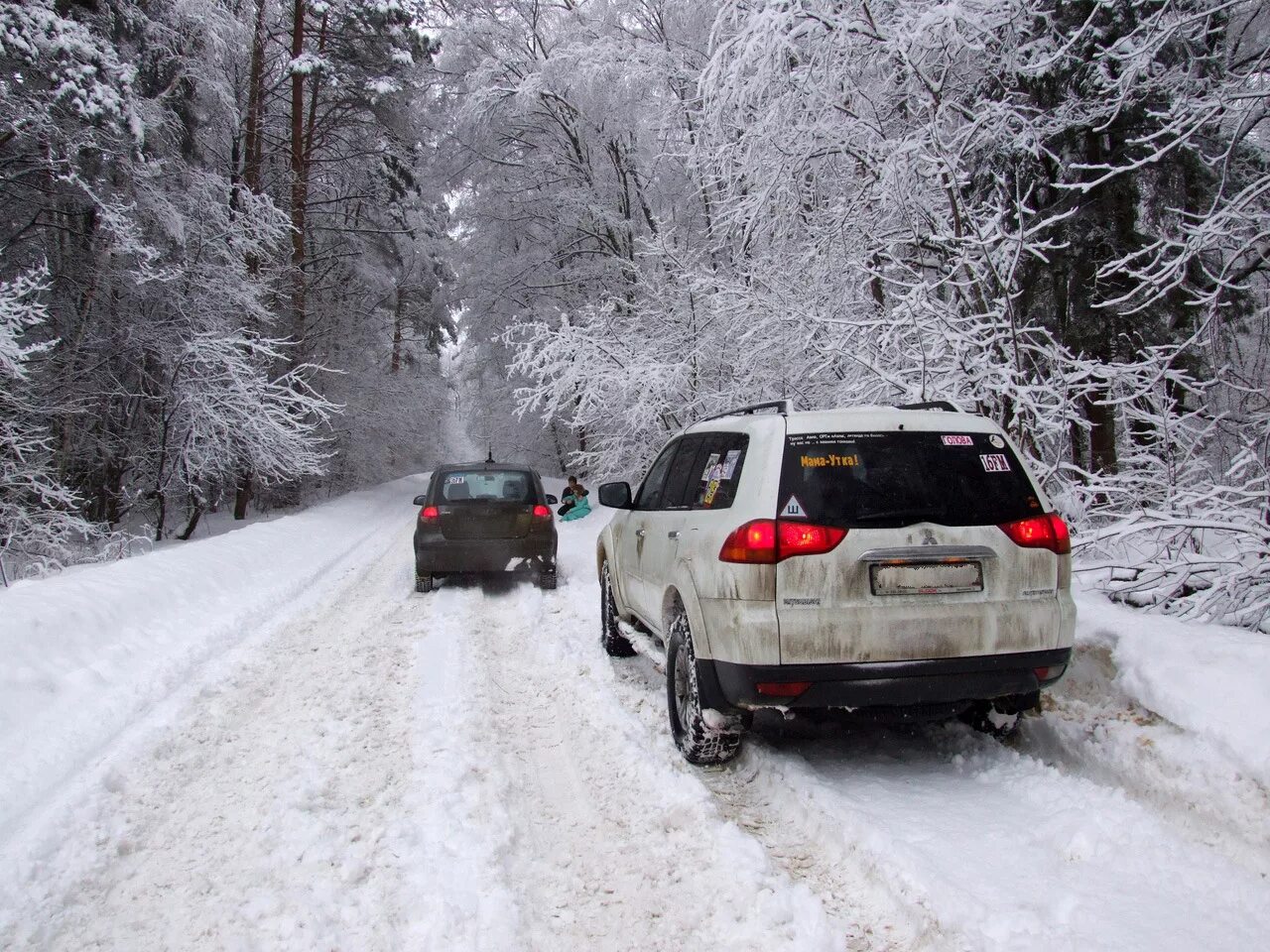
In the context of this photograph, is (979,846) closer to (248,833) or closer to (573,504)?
(248,833)

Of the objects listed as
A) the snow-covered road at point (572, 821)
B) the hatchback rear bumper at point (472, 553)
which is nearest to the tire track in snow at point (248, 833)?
the snow-covered road at point (572, 821)

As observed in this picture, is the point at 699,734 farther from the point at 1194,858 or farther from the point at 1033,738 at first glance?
the point at 1194,858

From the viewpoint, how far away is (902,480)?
3.46 m

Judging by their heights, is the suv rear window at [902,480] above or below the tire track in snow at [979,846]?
above

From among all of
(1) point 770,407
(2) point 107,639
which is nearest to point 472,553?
(2) point 107,639

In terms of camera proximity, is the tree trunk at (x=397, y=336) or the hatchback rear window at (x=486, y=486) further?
the tree trunk at (x=397, y=336)

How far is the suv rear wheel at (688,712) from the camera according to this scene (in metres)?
3.73

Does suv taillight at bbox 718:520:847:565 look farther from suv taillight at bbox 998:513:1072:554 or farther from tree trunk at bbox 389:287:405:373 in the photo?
tree trunk at bbox 389:287:405:373

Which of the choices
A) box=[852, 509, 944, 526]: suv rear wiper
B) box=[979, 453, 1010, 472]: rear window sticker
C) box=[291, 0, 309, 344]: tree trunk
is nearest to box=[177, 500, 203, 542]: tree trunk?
box=[291, 0, 309, 344]: tree trunk

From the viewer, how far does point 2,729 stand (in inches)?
161

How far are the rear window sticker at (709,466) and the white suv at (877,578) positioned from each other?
0.49 metres

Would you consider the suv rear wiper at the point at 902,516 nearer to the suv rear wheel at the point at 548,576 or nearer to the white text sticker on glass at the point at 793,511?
the white text sticker on glass at the point at 793,511

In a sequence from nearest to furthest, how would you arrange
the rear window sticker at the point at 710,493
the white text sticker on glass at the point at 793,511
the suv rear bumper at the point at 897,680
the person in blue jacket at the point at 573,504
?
the suv rear bumper at the point at 897,680 < the white text sticker on glass at the point at 793,511 < the rear window sticker at the point at 710,493 < the person in blue jacket at the point at 573,504

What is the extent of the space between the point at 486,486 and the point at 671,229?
18.3 ft
